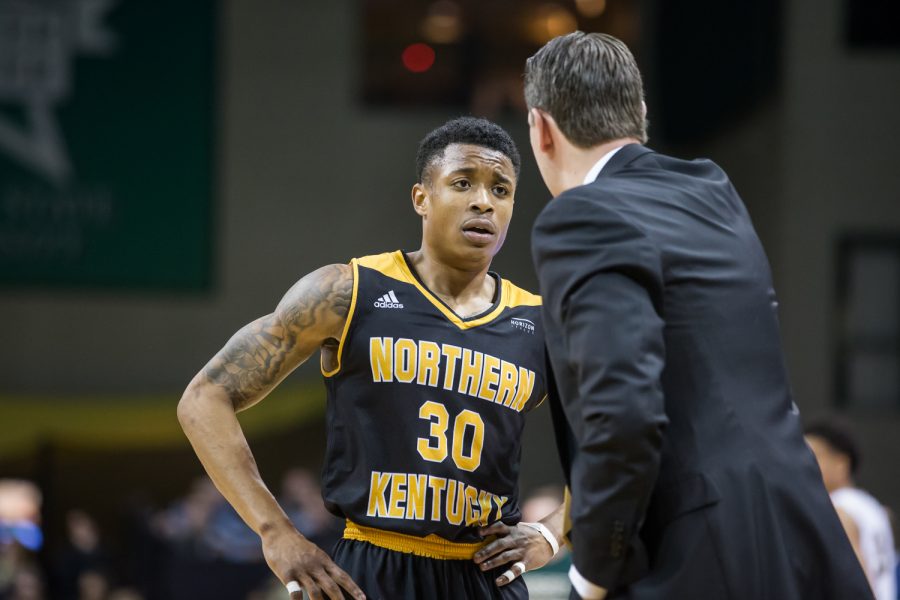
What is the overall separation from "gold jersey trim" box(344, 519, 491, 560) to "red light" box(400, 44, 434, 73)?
12683 mm

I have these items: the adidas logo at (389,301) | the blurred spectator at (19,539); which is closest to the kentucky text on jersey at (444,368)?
the adidas logo at (389,301)

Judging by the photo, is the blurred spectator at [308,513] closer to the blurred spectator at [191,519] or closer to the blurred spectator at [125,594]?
the blurred spectator at [191,519]

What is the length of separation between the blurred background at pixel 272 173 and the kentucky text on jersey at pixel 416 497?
33.8ft

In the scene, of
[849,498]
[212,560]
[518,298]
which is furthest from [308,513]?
[518,298]

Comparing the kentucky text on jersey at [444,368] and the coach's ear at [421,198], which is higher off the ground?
the coach's ear at [421,198]

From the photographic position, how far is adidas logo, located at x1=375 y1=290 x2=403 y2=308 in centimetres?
376

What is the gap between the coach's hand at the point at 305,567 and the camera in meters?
3.39

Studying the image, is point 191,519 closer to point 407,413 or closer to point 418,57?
point 418,57

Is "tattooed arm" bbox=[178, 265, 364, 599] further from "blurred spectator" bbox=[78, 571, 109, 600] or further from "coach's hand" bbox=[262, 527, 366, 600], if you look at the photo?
"blurred spectator" bbox=[78, 571, 109, 600]

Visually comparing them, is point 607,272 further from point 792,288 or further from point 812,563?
point 792,288

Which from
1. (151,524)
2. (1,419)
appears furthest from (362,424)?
(1,419)

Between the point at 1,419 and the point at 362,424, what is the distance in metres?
11.1

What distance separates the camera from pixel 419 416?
12.0 ft

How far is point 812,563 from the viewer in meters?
2.47
